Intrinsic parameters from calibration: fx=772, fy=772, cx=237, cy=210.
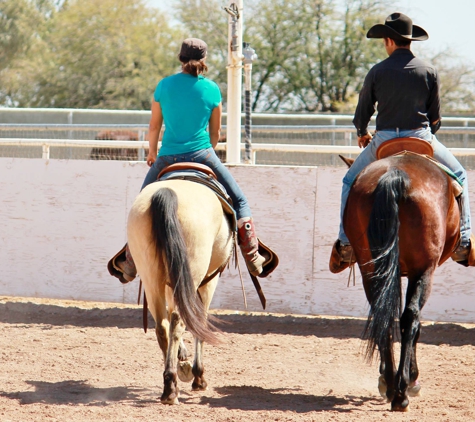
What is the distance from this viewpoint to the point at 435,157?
18.1 ft

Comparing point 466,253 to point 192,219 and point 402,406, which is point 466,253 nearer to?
point 402,406

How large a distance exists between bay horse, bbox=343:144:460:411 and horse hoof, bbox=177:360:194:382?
4.09 ft

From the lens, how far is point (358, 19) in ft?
103

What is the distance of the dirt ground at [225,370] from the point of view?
4.84 meters

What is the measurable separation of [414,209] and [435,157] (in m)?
0.87

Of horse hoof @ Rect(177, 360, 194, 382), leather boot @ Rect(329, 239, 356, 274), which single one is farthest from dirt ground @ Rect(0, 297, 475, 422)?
leather boot @ Rect(329, 239, 356, 274)

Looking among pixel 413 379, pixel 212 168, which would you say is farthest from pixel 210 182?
pixel 413 379

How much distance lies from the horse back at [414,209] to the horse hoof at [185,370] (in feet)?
4.49

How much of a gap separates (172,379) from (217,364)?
150 cm

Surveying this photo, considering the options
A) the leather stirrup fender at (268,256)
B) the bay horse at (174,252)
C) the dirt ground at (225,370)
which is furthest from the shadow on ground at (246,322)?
the bay horse at (174,252)

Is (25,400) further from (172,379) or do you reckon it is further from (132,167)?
(132,167)

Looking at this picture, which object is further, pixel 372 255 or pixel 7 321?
pixel 7 321

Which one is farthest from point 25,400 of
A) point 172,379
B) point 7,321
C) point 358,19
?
point 358,19

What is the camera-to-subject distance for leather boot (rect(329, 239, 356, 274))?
19.2ft
